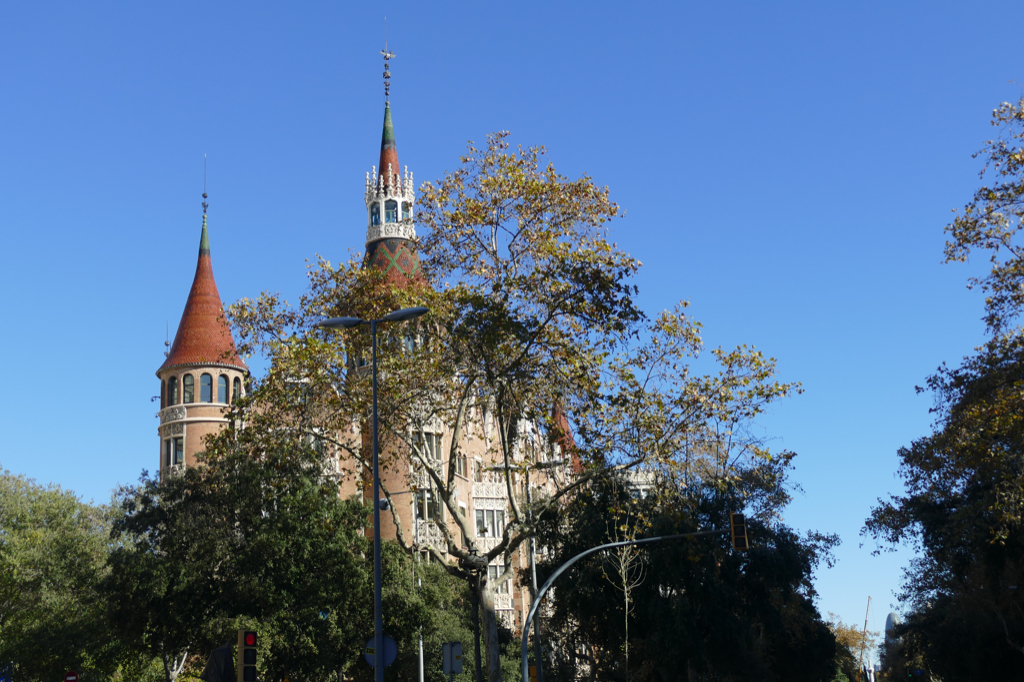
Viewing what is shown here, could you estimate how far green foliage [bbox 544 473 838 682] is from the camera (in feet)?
110

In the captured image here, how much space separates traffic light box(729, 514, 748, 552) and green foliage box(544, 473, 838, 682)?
354 inches

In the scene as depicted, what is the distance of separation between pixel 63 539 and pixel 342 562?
15.3 m

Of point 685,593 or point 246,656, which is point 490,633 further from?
point 685,593

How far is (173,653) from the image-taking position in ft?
103

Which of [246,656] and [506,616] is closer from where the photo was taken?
[246,656]

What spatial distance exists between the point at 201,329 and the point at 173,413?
5.35 meters

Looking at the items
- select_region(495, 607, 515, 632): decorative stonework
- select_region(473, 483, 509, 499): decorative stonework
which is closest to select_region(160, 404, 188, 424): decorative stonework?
select_region(473, 483, 509, 499): decorative stonework

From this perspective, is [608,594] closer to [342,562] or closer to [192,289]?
[342,562]

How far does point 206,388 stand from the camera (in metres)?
57.2

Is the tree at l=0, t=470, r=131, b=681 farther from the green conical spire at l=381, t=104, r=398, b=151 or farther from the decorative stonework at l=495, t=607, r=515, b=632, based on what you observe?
the green conical spire at l=381, t=104, r=398, b=151

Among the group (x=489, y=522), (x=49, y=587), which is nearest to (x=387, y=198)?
(x=489, y=522)

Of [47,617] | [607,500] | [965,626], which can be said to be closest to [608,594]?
[607,500]

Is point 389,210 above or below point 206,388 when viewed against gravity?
above

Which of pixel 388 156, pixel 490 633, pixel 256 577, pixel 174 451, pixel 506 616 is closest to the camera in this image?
pixel 490 633
